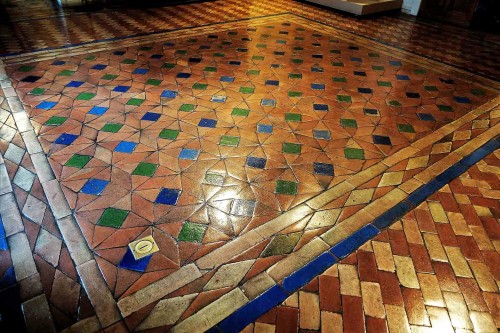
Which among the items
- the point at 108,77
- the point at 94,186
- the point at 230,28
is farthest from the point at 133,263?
the point at 230,28

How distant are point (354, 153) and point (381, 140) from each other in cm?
39

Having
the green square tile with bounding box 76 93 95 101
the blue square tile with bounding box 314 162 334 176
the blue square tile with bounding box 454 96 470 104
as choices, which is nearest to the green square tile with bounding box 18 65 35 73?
the green square tile with bounding box 76 93 95 101

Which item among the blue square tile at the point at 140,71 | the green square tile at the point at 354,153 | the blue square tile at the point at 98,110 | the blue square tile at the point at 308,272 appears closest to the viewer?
the blue square tile at the point at 308,272

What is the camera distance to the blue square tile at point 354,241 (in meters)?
2.05

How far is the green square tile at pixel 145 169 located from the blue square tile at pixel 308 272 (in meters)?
1.36

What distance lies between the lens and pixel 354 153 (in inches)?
115

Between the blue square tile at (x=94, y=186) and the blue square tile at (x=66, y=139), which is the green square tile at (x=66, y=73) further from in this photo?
the blue square tile at (x=94, y=186)

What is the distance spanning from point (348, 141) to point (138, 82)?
2.54 m

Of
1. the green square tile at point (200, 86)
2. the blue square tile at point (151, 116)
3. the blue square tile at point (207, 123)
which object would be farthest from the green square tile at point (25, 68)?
the blue square tile at point (207, 123)

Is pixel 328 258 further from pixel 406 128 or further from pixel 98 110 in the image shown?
pixel 98 110

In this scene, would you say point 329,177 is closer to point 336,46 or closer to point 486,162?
point 486,162

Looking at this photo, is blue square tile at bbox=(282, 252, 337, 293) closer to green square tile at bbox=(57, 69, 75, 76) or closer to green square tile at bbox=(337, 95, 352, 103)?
green square tile at bbox=(337, 95, 352, 103)

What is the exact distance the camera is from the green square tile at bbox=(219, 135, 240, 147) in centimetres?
297

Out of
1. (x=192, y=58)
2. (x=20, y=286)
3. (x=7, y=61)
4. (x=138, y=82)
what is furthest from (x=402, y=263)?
(x=7, y=61)
